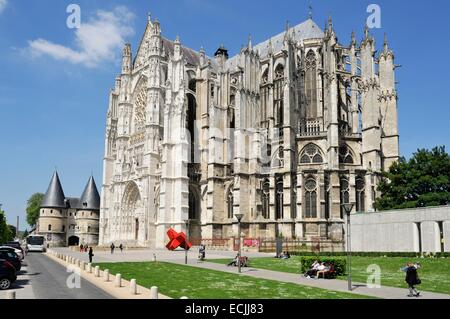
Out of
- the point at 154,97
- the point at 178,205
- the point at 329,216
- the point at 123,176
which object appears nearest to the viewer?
the point at 329,216

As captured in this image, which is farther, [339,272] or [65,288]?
[339,272]

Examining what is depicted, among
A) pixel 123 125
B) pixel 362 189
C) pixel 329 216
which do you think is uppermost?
pixel 123 125

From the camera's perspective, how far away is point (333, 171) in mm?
44219

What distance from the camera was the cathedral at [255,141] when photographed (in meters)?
44.8

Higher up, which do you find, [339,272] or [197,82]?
[197,82]

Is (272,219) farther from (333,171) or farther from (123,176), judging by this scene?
(123,176)

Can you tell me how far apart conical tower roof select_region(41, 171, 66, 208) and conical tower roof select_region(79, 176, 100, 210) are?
3.53m

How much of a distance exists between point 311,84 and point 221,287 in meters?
40.8

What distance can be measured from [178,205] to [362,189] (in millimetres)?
20823

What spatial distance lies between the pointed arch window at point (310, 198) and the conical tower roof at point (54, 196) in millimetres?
52351

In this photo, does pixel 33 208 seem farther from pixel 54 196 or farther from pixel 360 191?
pixel 360 191

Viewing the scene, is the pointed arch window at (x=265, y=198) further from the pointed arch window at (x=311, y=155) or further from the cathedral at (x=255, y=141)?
the pointed arch window at (x=311, y=155)

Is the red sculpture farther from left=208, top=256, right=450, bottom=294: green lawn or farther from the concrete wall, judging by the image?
the concrete wall
